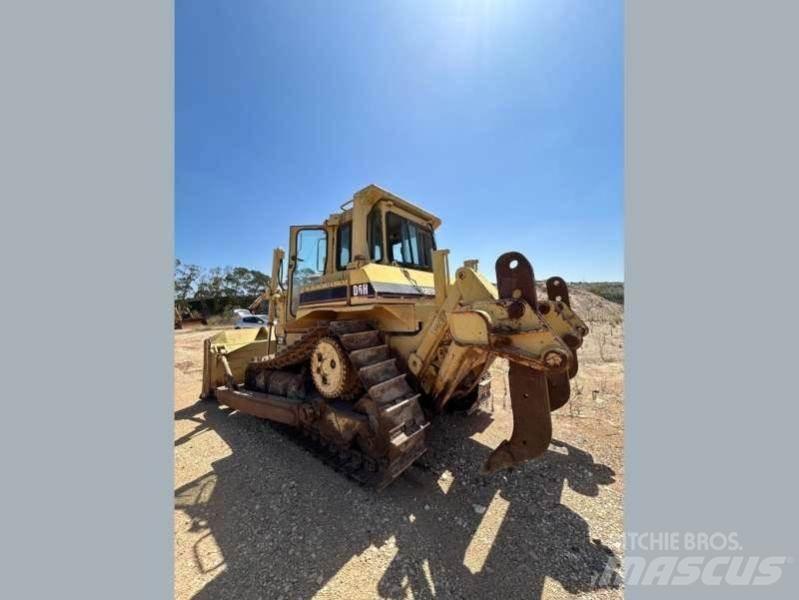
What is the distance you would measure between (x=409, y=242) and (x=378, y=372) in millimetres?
2346

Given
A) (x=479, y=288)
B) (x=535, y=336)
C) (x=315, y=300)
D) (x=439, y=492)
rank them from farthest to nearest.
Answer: (x=315, y=300) < (x=439, y=492) < (x=479, y=288) < (x=535, y=336)

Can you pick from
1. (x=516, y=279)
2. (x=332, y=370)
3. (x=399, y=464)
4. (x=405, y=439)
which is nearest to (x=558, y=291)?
(x=516, y=279)

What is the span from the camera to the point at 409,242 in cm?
528

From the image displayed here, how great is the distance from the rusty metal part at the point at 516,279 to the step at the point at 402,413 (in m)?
1.57

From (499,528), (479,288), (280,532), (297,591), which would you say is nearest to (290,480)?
(280,532)

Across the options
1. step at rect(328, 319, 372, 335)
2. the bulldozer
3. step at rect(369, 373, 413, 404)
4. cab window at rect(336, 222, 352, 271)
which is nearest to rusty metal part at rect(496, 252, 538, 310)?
the bulldozer

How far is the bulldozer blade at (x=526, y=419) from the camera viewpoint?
2873 millimetres

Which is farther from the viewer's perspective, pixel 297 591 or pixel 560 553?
pixel 560 553

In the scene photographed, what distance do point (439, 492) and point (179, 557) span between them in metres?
2.50

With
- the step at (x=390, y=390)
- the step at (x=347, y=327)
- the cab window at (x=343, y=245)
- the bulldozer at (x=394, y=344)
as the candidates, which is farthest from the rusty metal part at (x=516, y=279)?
the cab window at (x=343, y=245)

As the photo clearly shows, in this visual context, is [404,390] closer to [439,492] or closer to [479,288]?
[439,492]

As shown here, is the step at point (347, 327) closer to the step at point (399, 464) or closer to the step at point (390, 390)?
the step at point (390, 390)

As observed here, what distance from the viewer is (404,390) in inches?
149

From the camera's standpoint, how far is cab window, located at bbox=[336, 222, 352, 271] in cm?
498
